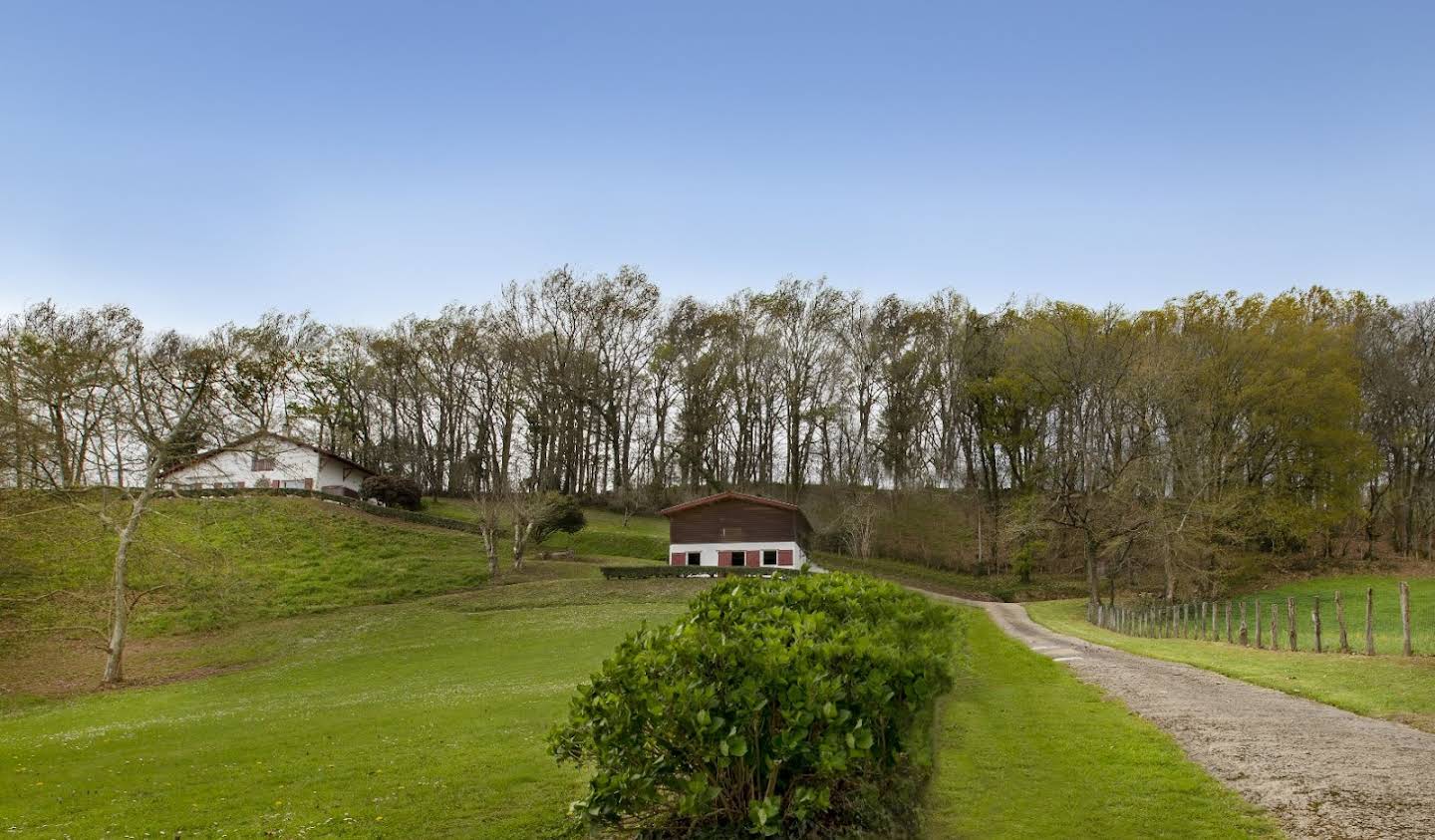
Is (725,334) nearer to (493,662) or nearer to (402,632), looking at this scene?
(402,632)

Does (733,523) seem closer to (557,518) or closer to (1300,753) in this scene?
(557,518)

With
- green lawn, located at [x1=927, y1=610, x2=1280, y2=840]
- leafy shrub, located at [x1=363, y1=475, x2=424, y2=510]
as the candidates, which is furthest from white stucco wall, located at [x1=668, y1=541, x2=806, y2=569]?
green lawn, located at [x1=927, y1=610, x2=1280, y2=840]

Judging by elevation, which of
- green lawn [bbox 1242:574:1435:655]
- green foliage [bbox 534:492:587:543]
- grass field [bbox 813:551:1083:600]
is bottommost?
grass field [bbox 813:551:1083:600]

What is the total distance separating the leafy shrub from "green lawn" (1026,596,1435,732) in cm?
4771

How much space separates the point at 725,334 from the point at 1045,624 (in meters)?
35.7

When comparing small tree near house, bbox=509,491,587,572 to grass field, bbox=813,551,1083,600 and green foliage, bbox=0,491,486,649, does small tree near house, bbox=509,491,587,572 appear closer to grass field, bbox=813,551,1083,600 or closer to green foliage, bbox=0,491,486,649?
green foliage, bbox=0,491,486,649

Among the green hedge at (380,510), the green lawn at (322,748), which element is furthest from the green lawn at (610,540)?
the green lawn at (322,748)

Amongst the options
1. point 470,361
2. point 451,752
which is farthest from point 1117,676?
point 470,361

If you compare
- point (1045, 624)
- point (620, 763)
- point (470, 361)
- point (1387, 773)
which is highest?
point (470, 361)

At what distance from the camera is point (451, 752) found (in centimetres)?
1152

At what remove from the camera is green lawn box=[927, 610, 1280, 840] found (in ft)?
23.3

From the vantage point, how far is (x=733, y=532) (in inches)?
1966

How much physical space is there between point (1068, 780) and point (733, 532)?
41.5m

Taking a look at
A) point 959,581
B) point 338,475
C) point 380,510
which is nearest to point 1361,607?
point 959,581
